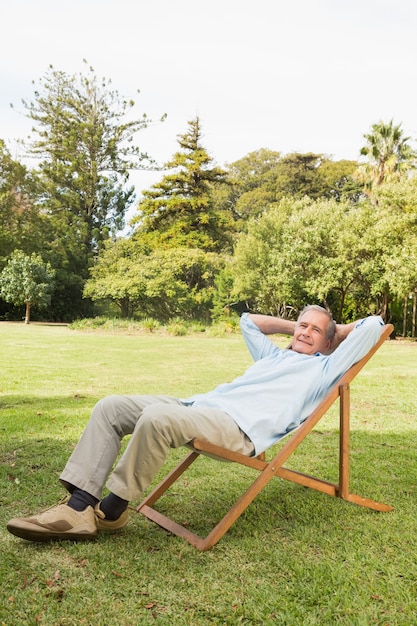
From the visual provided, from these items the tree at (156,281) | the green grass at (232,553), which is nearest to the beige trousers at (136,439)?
the green grass at (232,553)

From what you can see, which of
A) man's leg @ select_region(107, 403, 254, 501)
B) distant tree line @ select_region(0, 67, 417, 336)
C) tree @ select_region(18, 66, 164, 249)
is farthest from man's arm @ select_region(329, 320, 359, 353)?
tree @ select_region(18, 66, 164, 249)

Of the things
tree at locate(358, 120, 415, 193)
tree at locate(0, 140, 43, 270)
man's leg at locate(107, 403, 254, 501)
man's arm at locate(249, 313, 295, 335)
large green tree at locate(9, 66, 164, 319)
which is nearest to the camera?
man's leg at locate(107, 403, 254, 501)

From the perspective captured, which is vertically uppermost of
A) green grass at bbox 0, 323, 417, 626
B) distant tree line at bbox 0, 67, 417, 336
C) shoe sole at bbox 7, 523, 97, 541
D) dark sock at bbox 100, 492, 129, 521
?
distant tree line at bbox 0, 67, 417, 336

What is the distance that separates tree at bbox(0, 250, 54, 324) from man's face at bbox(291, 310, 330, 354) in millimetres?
20865

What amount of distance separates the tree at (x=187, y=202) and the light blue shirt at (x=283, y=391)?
80.5 feet

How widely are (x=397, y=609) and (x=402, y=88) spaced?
→ 83.4 ft

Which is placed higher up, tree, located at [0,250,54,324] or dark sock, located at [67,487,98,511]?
tree, located at [0,250,54,324]

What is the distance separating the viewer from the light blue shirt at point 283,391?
2955mm

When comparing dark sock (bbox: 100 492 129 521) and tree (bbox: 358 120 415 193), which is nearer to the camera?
dark sock (bbox: 100 492 129 521)

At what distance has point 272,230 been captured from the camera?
22516 millimetres

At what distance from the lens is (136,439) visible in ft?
8.47

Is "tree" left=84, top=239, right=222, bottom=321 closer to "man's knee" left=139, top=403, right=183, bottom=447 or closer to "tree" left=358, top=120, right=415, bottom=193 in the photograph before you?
"tree" left=358, top=120, right=415, bottom=193

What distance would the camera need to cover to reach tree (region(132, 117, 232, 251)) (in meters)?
27.9

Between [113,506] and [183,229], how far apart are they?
25612 millimetres
